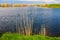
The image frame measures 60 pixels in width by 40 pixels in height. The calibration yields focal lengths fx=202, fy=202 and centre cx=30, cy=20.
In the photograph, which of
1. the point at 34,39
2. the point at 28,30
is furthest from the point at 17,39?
the point at 28,30

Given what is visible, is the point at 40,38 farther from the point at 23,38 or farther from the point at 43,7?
the point at 43,7

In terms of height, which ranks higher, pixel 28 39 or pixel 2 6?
pixel 2 6

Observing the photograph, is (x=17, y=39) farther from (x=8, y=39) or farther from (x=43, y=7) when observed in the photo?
(x=43, y=7)

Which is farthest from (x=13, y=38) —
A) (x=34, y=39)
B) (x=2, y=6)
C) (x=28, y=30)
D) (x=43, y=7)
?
(x=43, y=7)

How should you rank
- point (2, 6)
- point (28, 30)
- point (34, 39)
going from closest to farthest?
point (34, 39) → point (28, 30) → point (2, 6)

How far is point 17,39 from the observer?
Answer: 727cm

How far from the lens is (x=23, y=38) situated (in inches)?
292

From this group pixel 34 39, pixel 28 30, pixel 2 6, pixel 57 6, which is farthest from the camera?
pixel 57 6

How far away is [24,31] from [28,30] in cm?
26

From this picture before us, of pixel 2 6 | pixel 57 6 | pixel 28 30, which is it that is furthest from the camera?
pixel 57 6

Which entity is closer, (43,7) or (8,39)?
(8,39)

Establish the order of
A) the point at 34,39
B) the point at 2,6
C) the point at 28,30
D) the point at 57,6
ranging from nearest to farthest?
1. the point at 34,39
2. the point at 28,30
3. the point at 2,6
4. the point at 57,6

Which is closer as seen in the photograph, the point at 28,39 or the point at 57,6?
the point at 28,39

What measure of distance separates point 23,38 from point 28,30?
4.23ft
